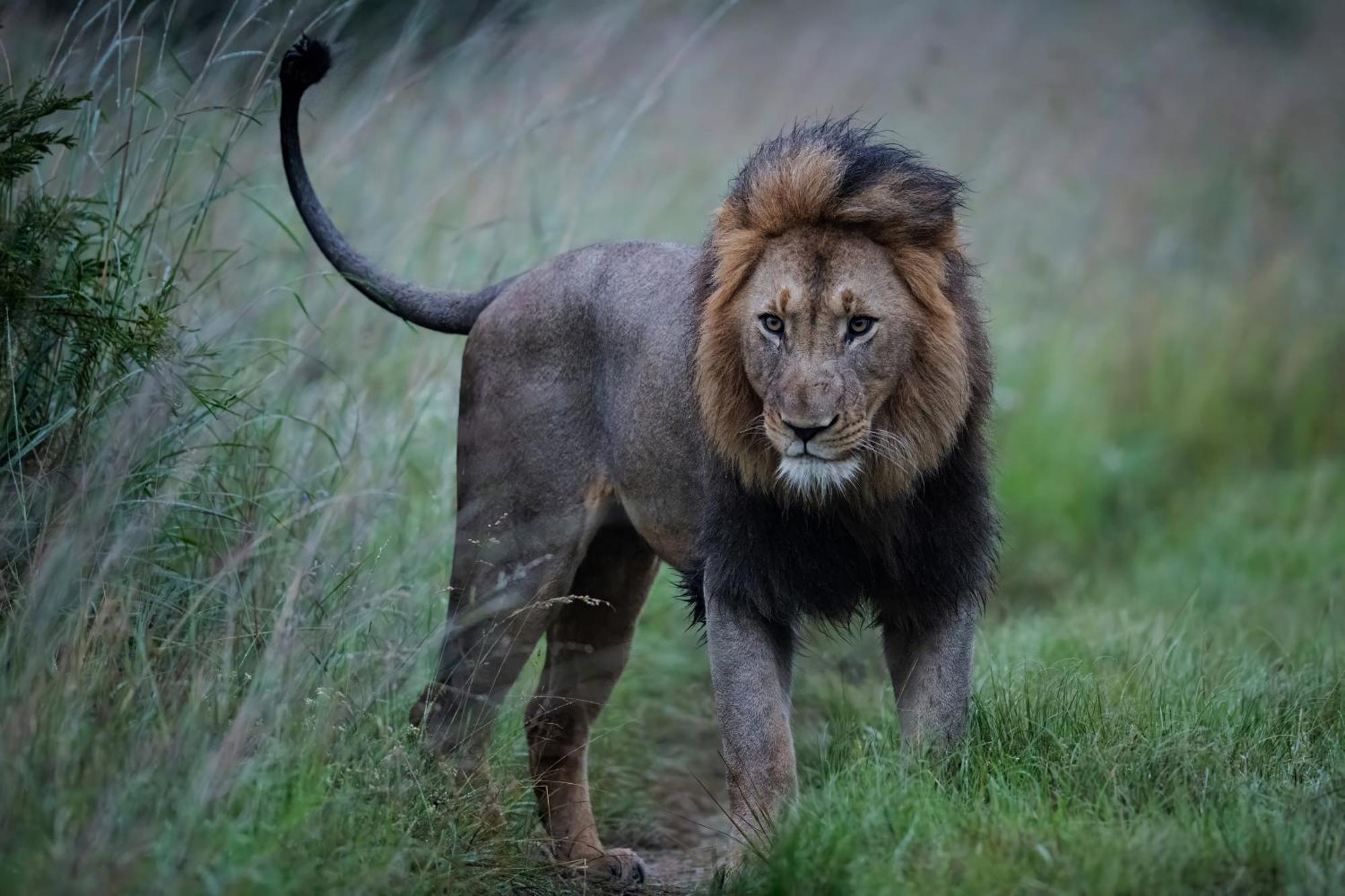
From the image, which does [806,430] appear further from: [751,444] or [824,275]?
[824,275]

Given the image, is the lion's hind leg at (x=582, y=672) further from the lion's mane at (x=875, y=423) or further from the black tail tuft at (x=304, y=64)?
the black tail tuft at (x=304, y=64)

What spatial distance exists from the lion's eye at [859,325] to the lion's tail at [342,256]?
152 cm

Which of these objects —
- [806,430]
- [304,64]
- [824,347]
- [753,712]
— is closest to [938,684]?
[753,712]

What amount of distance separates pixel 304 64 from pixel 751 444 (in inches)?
69.6

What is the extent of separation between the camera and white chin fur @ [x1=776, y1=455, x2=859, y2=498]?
3496 mm

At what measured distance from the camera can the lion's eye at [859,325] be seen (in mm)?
3605

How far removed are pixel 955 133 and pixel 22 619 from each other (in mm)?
7624

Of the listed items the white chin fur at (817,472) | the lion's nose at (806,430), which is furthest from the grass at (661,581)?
the lion's nose at (806,430)

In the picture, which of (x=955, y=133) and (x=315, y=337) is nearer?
(x=315, y=337)

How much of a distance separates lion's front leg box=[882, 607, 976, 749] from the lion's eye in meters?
0.79

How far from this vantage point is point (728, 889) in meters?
3.53

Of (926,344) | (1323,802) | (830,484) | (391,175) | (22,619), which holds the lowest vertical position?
(1323,802)

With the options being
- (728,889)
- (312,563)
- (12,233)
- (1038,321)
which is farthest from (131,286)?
(1038,321)

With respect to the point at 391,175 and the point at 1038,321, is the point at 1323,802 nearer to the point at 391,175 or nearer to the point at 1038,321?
the point at 391,175
